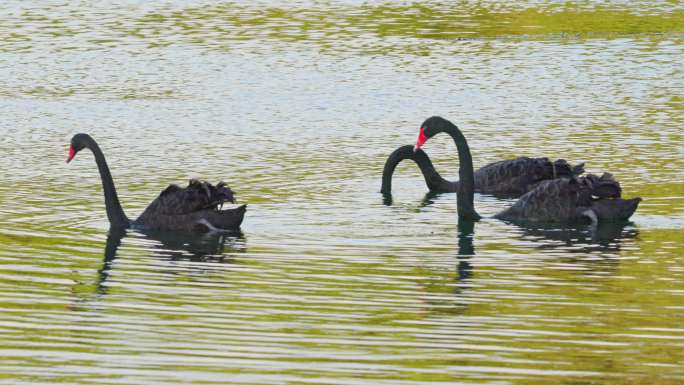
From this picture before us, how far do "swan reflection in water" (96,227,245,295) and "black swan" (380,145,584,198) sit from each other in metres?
2.90

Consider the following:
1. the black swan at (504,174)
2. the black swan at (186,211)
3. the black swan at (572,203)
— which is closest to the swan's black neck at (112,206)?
the black swan at (186,211)

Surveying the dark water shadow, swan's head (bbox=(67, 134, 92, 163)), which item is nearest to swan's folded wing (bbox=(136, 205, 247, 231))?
swan's head (bbox=(67, 134, 92, 163))

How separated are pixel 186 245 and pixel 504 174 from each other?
4021 mm

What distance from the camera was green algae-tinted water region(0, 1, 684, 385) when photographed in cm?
815

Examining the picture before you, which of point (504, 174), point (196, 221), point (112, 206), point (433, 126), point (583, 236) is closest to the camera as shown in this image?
point (583, 236)

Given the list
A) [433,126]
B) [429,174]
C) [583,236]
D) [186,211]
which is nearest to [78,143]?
[186,211]

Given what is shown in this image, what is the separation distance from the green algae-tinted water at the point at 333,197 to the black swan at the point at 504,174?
0.32 meters

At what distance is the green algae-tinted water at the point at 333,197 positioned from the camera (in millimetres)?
8148

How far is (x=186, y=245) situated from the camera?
1226cm

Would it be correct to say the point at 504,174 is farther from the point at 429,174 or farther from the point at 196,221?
the point at 196,221

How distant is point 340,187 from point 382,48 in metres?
11.2

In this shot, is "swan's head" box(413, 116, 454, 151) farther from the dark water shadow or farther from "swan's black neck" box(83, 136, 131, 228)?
"swan's black neck" box(83, 136, 131, 228)

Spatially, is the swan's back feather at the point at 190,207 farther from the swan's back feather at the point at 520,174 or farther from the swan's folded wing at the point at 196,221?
the swan's back feather at the point at 520,174

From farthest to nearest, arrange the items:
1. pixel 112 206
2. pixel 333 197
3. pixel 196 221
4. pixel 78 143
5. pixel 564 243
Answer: pixel 333 197 → pixel 78 143 → pixel 112 206 → pixel 196 221 → pixel 564 243
